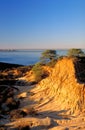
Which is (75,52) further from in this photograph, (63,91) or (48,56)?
(63,91)

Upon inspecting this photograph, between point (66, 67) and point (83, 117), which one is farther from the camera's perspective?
point (66, 67)

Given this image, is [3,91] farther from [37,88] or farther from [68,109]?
[68,109]

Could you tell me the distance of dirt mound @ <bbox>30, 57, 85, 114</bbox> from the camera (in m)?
19.0

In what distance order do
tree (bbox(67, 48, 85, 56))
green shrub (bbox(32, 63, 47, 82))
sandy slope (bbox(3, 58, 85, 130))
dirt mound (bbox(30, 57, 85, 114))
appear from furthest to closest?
tree (bbox(67, 48, 85, 56)), green shrub (bbox(32, 63, 47, 82)), dirt mound (bbox(30, 57, 85, 114)), sandy slope (bbox(3, 58, 85, 130))

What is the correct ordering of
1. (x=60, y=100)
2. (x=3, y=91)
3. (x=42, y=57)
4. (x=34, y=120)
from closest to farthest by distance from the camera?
(x=34, y=120) → (x=60, y=100) → (x=3, y=91) → (x=42, y=57)

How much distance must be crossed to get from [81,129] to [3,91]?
1004 centimetres

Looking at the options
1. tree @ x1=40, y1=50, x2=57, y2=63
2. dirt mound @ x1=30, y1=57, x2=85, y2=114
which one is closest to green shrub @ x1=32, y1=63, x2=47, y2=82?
dirt mound @ x1=30, y1=57, x2=85, y2=114

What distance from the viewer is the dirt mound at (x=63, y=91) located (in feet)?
62.4

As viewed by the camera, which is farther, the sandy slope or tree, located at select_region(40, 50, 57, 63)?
tree, located at select_region(40, 50, 57, 63)

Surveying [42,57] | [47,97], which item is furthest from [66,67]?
[42,57]

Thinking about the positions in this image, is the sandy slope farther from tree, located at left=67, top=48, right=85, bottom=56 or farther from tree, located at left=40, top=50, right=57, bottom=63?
tree, located at left=67, top=48, right=85, bottom=56

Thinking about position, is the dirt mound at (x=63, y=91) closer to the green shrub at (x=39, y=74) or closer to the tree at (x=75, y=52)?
the green shrub at (x=39, y=74)

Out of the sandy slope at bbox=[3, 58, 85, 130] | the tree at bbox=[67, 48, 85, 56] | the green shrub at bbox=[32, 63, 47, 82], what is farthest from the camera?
the tree at bbox=[67, 48, 85, 56]

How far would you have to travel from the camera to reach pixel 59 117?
18.2m
